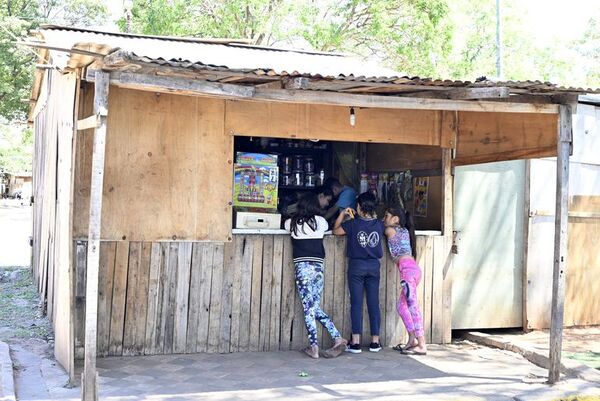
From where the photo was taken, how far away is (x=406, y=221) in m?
8.24

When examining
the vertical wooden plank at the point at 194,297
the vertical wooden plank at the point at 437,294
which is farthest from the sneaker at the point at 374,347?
the vertical wooden plank at the point at 194,297

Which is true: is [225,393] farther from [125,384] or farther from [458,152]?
[458,152]

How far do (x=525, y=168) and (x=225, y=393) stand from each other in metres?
5.34

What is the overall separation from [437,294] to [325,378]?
7.95 feet

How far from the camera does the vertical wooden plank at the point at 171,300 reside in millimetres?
7367

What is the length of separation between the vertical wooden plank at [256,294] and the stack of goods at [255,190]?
25cm

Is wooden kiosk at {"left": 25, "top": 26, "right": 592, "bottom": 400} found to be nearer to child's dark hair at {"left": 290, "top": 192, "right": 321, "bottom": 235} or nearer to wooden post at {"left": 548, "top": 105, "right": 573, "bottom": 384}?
wooden post at {"left": 548, "top": 105, "right": 573, "bottom": 384}

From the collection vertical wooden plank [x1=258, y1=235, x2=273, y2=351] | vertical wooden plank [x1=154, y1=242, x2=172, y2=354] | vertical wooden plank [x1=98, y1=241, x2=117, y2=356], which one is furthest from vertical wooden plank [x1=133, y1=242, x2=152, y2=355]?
vertical wooden plank [x1=258, y1=235, x2=273, y2=351]

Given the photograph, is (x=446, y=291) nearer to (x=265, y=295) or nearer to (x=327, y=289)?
(x=327, y=289)

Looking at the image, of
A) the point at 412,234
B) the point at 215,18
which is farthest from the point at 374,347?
the point at 215,18

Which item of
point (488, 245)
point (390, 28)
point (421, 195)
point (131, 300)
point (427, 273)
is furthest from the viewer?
point (390, 28)

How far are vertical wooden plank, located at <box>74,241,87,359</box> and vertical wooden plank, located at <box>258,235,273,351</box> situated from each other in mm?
1912

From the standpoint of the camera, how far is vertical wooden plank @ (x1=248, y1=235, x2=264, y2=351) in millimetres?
7727

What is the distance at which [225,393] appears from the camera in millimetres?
6125
